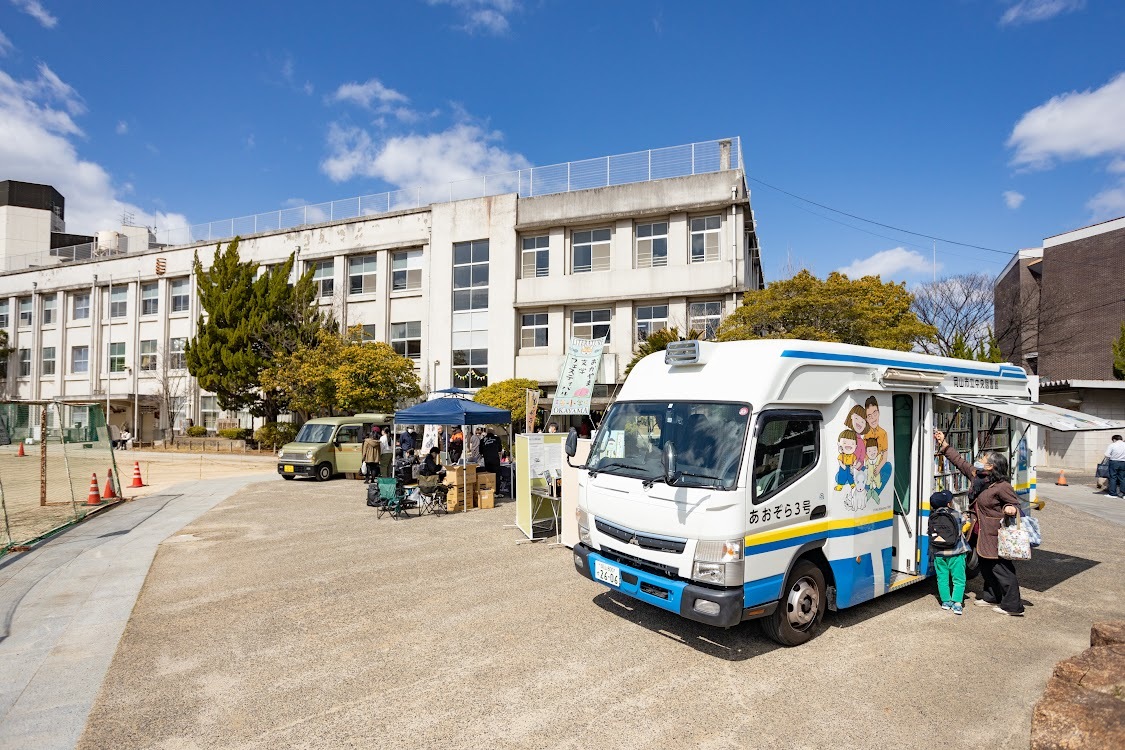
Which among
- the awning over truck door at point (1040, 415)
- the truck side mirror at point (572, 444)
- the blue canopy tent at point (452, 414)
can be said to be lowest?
the truck side mirror at point (572, 444)

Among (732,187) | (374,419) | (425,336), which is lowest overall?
(374,419)

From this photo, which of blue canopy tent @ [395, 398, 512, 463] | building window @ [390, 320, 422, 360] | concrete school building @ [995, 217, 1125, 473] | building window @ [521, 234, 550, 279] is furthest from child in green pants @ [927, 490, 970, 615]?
concrete school building @ [995, 217, 1125, 473]

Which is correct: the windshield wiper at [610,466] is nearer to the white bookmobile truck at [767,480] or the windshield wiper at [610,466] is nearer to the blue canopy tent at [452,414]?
the white bookmobile truck at [767,480]

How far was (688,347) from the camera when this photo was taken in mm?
5957

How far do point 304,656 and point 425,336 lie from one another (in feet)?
89.3

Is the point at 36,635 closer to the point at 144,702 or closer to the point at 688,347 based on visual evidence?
the point at 144,702

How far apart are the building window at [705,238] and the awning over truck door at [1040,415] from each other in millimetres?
19444

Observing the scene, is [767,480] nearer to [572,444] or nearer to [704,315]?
[572,444]

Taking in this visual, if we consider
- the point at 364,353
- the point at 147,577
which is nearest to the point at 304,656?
the point at 147,577

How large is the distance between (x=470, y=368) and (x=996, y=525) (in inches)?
1023

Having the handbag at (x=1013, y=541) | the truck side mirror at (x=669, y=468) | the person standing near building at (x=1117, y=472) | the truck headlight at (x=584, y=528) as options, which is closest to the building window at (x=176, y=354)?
the truck headlight at (x=584, y=528)

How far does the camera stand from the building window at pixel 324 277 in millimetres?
34375

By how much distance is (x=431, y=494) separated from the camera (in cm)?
1271

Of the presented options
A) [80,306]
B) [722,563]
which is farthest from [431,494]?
[80,306]
